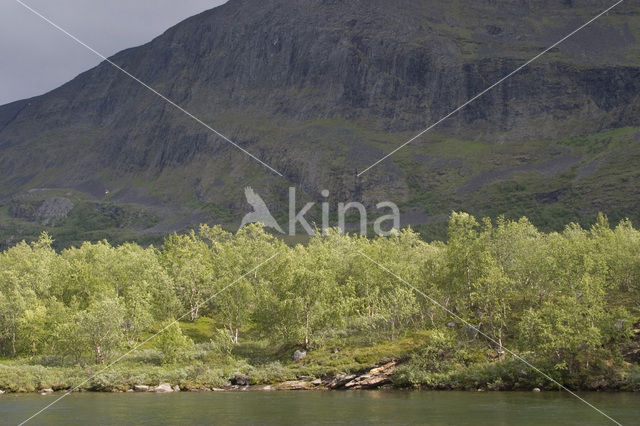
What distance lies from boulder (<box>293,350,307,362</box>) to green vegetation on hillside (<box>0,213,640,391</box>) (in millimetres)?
1042

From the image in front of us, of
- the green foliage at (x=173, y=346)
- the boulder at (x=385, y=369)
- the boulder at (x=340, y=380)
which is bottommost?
the boulder at (x=340, y=380)

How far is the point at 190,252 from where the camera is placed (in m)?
122

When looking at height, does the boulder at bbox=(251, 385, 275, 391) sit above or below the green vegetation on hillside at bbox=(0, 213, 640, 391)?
below

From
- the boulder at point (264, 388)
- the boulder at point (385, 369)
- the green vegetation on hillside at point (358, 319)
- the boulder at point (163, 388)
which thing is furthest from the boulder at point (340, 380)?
the boulder at point (163, 388)

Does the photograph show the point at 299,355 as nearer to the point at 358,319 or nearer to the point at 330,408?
the point at 358,319

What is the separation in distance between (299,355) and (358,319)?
11.8 metres

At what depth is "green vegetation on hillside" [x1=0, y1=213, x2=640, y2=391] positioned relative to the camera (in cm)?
6456

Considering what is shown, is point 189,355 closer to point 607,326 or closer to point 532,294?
point 532,294

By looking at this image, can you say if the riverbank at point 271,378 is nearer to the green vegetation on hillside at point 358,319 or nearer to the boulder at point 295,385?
the boulder at point 295,385

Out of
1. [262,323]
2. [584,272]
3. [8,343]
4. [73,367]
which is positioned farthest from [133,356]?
[584,272]

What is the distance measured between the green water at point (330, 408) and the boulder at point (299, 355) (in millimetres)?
12766

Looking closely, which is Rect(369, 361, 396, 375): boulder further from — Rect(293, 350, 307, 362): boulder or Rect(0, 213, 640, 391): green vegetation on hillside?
Rect(293, 350, 307, 362): boulder

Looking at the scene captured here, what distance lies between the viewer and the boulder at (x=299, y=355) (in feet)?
259

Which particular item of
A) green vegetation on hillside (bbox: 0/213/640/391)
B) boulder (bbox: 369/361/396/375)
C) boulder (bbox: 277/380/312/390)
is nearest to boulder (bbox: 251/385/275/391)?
boulder (bbox: 277/380/312/390)
